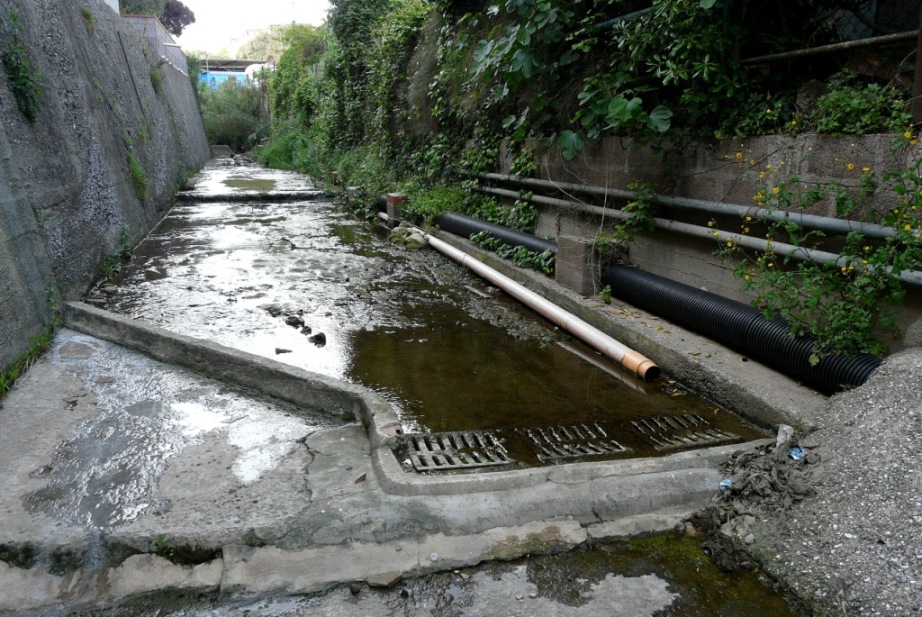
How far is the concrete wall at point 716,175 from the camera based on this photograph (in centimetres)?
355

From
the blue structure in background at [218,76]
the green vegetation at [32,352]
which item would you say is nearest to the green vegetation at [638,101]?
the green vegetation at [32,352]

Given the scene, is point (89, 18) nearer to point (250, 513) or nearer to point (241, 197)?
point (241, 197)

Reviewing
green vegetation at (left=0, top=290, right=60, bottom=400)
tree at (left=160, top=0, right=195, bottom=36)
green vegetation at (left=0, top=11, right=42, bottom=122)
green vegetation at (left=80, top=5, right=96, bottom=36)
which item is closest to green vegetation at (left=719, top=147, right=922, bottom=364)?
green vegetation at (left=0, top=290, right=60, bottom=400)

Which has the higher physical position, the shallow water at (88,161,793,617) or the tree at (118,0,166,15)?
the tree at (118,0,166,15)

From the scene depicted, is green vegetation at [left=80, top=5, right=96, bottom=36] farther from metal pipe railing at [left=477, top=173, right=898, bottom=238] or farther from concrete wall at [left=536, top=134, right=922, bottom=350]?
metal pipe railing at [left=477, top=173, right=898, bottom=238]

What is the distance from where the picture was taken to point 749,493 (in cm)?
291

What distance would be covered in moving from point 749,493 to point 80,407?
3808 mm

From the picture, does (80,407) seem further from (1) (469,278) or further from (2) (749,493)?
(1) (469,278)

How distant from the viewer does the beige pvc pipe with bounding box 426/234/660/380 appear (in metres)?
4.40

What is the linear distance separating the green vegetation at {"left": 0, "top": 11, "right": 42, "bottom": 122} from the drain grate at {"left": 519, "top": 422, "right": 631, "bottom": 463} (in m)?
5.11

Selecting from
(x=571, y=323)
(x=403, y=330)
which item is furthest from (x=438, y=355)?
(x=571, y=323)

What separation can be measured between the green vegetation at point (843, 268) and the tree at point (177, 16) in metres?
48.8

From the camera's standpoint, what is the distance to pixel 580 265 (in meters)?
5.75

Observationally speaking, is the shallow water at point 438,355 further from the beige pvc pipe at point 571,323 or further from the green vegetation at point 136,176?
the green vegetation at point 136,176
